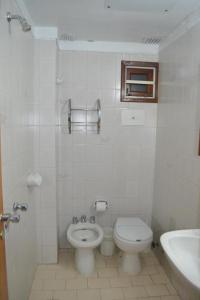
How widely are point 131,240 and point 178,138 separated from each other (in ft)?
3.44

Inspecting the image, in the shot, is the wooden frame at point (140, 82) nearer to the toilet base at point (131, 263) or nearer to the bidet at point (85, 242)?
the bidet at point (85, 242)

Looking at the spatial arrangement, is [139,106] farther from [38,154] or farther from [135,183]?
[38,154]

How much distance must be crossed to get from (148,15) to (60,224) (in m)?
2.33

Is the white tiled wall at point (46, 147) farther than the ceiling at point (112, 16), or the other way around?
the white tiled wall at point (46, 147)

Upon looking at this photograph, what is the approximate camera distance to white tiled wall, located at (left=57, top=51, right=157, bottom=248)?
2.47 meters

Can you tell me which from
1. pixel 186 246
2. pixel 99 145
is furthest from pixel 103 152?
pixel 186 246

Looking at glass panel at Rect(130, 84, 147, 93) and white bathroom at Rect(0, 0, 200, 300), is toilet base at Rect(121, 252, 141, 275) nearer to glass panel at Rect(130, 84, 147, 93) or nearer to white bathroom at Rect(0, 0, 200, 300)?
white bathroom at Rect(0, 0, 200, 300)

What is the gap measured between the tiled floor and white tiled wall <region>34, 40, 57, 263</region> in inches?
8.1

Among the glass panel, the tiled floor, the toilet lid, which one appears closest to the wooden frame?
the glass panel

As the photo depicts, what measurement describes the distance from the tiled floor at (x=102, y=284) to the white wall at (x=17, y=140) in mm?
177

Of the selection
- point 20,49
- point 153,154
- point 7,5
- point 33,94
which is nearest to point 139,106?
point 153,154

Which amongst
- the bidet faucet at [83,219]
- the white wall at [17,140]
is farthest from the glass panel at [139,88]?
the bidet faucet at [83,219]

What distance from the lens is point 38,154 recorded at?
2.21m

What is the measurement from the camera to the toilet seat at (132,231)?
6.82ft
